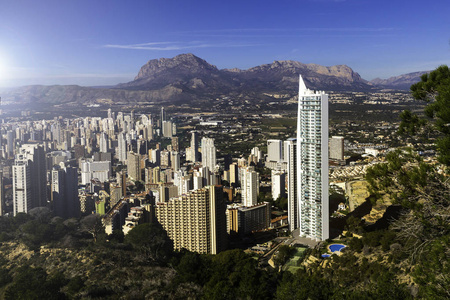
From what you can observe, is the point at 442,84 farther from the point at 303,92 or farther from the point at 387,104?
the point at 387,104

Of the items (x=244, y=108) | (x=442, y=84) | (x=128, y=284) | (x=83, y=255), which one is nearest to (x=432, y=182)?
(x=442, y=84)

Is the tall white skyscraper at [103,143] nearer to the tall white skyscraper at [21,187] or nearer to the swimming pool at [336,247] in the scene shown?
the tall white skyscraper at [21,187]

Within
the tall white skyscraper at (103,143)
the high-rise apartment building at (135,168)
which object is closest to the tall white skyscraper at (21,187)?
the high-rise apartment building at (135,168)

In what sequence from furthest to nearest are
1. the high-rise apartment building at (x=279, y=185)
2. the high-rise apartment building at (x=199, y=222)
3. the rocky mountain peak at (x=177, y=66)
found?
1. the rocky mountain peak at (x=177, y=66)
2. the high-rise apartment building at (x=279, y=185)
3. the high-rise apartment building at (x=199, y=222)

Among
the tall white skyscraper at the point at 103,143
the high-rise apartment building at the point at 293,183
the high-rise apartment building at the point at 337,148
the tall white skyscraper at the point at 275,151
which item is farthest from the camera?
the tall white skyscraper at the point at 103,143

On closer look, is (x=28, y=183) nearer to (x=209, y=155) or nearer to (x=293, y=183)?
(x=293, y=183)

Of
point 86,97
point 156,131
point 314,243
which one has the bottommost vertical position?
point 314,243

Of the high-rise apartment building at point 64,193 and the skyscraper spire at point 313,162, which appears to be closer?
the skyscraper spire at point 313,162
